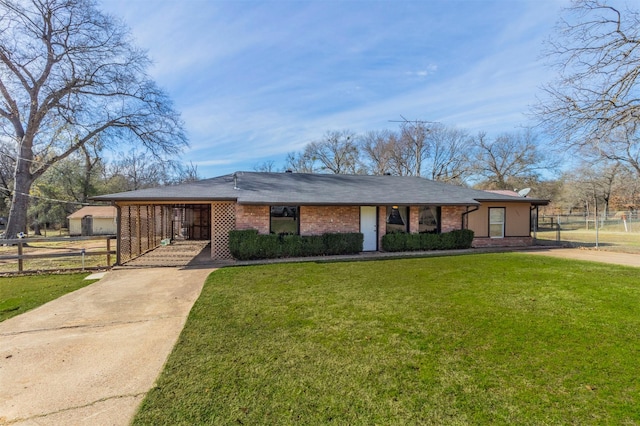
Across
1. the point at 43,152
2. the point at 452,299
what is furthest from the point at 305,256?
the point at 43,152

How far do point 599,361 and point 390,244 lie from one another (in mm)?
8782

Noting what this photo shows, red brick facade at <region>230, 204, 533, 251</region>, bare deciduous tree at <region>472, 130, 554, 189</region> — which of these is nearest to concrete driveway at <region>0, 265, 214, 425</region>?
red brick facade at <region>230, 204, 533, 251</region>

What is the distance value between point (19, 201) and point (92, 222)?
899 centimetres

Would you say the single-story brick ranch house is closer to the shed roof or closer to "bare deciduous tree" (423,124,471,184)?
the shed roof

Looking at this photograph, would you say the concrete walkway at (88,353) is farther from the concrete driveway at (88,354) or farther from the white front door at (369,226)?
the white front door at (369,226)

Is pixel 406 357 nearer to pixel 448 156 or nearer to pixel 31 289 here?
pixel 31 289

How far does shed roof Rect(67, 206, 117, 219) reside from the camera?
1006 inches

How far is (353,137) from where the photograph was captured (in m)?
36.7

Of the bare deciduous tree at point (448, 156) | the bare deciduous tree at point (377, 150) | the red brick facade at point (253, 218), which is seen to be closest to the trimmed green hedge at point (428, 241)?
the red brick facade at point (253, 218)

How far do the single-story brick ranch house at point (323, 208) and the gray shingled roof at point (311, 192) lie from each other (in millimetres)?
30

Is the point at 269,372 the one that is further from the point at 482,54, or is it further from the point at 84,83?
the point at 84,83

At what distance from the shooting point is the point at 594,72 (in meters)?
5.32

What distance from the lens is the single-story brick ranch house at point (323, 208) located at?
1039cm

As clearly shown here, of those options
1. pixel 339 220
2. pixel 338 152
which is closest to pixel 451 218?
pixel 339 220
